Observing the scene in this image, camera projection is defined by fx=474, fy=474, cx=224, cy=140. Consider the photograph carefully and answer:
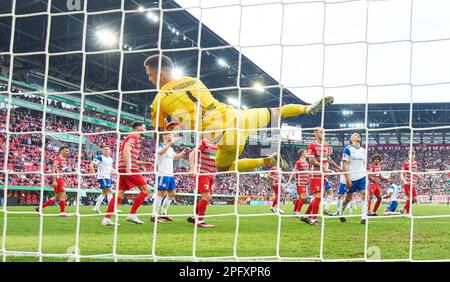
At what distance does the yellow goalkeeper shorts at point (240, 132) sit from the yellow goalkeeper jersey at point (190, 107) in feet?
0.43

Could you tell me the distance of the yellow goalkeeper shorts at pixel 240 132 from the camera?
4.73 metres

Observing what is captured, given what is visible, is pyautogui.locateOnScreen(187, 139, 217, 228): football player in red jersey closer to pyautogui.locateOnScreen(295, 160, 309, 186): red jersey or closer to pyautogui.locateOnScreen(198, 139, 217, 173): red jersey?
pyautogui.locateOnScreen(198, 139, 217, 173): red jersey

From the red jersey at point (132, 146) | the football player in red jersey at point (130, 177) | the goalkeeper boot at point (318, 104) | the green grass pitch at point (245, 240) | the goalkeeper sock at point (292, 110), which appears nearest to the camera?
the goalkeeper boot at point (318, 104)

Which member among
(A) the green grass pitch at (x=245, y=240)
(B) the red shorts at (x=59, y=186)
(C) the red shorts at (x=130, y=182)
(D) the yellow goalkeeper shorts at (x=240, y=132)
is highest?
A: (D) the yellow goalkeeper shorts at (x=240, y=132)

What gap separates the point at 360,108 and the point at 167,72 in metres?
18.6

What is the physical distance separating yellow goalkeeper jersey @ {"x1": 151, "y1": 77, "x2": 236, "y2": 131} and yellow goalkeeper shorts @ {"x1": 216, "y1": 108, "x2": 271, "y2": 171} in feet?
0.43

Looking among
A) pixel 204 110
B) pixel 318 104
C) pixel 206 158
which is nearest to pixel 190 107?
pixel 204 110

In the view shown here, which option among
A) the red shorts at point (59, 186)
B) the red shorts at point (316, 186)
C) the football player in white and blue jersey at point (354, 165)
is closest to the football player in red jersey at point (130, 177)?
the red shorts at point (59, 186)

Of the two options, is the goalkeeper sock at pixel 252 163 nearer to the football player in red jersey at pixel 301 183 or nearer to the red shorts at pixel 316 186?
the red shorts at pixel 316 186

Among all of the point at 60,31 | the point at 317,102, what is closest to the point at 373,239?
the point at 317,102

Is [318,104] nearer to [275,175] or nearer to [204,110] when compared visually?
[204,110]

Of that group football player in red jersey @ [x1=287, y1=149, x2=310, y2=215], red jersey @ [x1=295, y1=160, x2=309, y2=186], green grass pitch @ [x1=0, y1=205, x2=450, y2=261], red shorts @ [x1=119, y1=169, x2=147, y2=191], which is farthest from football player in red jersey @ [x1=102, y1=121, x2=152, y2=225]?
red jersey @ [x1=295, y1=160, x2=309, y2=186]

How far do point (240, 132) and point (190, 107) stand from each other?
0.57 m

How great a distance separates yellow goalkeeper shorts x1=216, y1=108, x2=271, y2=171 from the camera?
4.73 m
